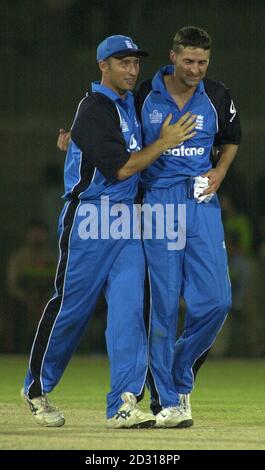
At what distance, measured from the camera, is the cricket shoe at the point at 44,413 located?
23.1ft

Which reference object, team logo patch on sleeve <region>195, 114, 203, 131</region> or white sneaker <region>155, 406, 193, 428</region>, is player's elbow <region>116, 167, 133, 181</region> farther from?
white sneaker <region>155, 406, 193, 428</region>

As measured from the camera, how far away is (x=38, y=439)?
20.6 feet

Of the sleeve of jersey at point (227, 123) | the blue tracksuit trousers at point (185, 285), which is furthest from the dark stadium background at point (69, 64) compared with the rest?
the blue tracksuit trousers at point (185, 285)

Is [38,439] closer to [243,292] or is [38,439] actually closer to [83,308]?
[83,308]

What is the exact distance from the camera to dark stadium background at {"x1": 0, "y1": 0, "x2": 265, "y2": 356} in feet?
57.5

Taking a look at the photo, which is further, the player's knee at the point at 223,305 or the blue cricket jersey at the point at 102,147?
the player's knee at the point at 223,305

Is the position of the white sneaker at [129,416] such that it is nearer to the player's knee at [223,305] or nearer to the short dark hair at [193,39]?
the player's knee at [223,305]

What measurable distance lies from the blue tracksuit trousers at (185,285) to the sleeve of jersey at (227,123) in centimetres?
41

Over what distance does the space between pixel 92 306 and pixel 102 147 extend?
0.91 metres

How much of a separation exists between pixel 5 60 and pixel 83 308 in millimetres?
12431
